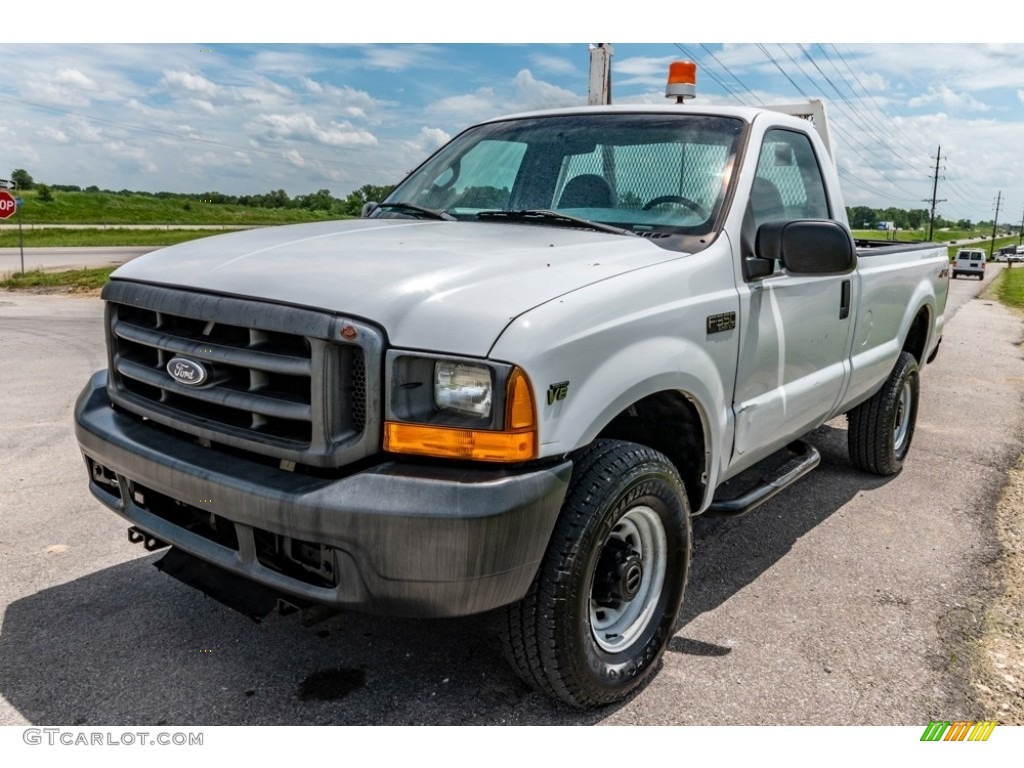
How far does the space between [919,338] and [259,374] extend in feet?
15.9

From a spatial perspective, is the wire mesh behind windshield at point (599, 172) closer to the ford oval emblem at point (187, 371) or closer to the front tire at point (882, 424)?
the ford oval emblem at point (187, 371)

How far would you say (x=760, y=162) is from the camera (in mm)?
3623

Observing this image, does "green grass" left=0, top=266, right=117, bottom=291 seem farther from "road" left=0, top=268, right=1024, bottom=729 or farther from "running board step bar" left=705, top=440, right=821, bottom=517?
"running board step bar" left=705, top=440, right=821, bottom=517

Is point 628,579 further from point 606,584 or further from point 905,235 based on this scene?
point 905,235

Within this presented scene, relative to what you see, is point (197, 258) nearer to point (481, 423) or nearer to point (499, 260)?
point (499, 260)

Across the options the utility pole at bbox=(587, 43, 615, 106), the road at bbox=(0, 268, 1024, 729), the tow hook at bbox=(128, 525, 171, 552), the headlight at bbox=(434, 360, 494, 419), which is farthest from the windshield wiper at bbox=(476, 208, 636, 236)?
the utility pole at bbox=(587, 43, 615, 106)

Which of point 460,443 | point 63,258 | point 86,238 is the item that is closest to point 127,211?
point 86,238

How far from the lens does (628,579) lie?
9.07ft

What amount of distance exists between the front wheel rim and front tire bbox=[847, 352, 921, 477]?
2878 mm

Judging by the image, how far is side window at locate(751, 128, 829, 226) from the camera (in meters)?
3.63

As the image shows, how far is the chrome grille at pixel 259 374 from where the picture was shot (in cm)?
234

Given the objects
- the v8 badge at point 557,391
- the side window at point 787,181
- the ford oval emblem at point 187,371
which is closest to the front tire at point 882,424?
the side window at point 787,181

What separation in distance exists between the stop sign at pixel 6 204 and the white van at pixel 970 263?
46.0 metres

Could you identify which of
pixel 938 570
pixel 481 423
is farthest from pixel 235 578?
pixel 938 570
